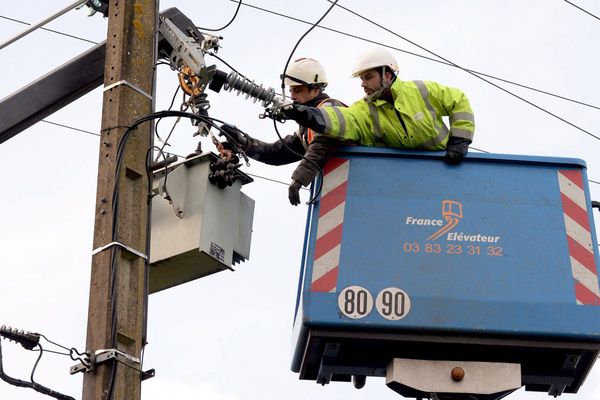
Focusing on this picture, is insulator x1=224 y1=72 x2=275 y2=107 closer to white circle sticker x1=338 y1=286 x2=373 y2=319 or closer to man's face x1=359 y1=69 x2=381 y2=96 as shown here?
man's face x1=359 y1=69 x2=381 y2=96

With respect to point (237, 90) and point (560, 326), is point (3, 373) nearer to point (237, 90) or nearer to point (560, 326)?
point (237, 90)

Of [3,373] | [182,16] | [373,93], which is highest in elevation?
[182,16]

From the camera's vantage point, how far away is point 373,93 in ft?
29.5

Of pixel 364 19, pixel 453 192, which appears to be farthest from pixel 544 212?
pixel 364 19

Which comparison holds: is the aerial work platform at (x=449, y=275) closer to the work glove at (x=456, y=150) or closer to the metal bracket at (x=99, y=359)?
the work glove at (x=456, y=150)

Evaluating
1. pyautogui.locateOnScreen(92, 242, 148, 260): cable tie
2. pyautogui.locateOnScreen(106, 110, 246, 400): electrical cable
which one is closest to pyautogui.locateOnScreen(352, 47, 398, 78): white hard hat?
pyautogui.locateOnScreen(106, 110, 246, 400): electrical cable

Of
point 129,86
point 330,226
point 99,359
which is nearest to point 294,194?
point 330,226

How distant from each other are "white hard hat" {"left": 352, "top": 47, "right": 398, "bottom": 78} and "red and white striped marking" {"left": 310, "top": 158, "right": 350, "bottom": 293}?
0.73 m

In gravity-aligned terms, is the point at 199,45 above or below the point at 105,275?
above

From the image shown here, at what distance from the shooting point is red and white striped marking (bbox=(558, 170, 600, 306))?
8.41 m

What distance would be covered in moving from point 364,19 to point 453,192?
532 centimetres

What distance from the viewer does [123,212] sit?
7699 mm

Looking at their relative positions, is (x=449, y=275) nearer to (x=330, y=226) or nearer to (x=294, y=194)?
(x=330, y=226)

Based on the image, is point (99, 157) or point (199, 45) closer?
point (99, 157)
